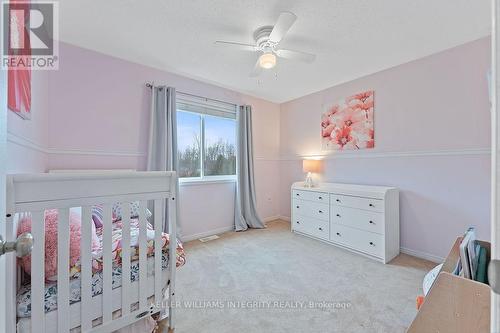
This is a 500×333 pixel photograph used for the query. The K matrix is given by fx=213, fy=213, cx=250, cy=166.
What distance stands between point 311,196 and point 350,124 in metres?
1.17

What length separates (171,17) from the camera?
69.9 inches

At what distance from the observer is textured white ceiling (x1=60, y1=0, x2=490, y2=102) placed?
1.64m

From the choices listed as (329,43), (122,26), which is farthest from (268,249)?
(122,26)

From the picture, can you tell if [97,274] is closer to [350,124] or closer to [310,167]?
[310,167]

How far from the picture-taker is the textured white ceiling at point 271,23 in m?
1.64

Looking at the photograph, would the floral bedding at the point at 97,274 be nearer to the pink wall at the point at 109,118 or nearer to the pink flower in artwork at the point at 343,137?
the pink wall at the point at 109,118

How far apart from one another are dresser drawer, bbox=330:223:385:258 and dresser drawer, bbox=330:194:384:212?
0.92 ft

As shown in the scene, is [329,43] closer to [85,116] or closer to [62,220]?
[62,220]

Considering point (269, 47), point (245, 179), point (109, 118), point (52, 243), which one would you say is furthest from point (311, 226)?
point (109, 118)

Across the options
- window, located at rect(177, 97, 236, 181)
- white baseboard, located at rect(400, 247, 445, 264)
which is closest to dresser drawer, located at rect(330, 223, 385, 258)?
white baseboard, located at rect(400, 247, 445, 264)

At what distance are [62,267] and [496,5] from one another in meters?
1.65

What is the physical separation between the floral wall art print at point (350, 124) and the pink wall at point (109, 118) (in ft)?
5.75

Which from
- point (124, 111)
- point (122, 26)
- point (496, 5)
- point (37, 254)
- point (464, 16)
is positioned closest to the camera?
point (496, 5)

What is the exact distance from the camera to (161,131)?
2.69 m
